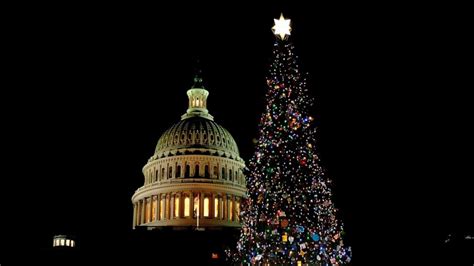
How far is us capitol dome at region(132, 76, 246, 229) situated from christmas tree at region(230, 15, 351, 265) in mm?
52503

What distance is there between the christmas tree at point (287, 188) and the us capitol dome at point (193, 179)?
2067 inches

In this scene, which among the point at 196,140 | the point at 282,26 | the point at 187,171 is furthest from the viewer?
the point at 196,140

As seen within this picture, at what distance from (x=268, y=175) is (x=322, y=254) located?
450 centimetres

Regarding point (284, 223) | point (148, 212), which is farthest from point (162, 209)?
point (284, 223)

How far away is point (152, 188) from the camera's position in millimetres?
94062

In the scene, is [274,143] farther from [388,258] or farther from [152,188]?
[152,188]

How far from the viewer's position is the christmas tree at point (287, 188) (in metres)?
33.1

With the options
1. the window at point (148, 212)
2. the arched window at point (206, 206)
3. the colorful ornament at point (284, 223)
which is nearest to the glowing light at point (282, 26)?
the colorful ornament at point (284, 223)

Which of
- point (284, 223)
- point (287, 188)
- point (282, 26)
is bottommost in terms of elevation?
point (284, 223)

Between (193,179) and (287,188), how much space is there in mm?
58717

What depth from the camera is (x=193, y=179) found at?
91375mm

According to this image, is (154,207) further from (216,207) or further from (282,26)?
(282,26)

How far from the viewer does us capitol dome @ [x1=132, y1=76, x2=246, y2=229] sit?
90312 millimetres

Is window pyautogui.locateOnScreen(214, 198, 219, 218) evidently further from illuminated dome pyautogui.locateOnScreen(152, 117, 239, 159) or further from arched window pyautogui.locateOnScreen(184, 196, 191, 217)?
illuminated dome pyautogui.locateOnScreen(152, 117, 239, 159)
